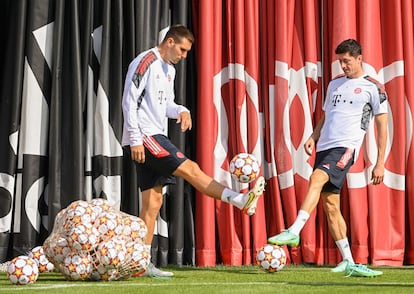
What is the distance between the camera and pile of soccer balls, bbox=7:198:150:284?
5.08 m

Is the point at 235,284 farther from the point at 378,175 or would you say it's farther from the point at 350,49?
the point at 350,49

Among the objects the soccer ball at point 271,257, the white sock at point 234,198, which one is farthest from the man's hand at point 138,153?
the soccer ball at point 271,257

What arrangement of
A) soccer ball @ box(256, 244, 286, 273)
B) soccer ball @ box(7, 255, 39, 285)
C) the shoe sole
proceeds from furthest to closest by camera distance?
1. soccer ball @ box(256, 244, 286, 273)
2. the shoe sole
3. soccer ball @ box(7, 255, 39, 285)

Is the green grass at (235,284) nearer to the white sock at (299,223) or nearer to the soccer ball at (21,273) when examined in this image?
the soccer ball at (21,273)

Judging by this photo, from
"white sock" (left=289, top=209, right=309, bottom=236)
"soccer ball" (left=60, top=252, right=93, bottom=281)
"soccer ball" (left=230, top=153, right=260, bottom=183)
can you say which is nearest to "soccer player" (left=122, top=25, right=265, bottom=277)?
"soccer ball" (left=230, top=153, right=260, bottom=183)

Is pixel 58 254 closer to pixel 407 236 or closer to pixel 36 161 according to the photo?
pixel 36 161

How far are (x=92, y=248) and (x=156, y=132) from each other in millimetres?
1021

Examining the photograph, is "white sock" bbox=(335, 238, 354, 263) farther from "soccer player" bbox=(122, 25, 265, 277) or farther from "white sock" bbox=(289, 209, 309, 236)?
"soccer player" bbox=(122, 25, 265, 277)

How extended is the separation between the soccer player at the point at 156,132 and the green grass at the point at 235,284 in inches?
18.4

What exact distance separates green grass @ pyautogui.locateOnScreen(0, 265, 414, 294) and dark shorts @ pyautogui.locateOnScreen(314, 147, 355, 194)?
2.27 feet

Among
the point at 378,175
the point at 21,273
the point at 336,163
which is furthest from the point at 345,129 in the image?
the point at 21,273

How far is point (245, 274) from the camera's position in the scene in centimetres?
620

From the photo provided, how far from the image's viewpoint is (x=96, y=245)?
17.0 ft

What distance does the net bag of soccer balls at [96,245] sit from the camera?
5.12m
